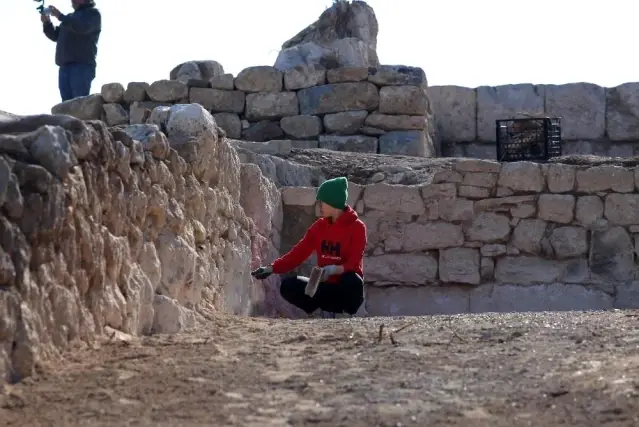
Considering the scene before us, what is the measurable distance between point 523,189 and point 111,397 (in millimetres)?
6453

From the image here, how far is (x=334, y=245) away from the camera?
7.86 m

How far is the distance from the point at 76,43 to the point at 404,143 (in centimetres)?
361

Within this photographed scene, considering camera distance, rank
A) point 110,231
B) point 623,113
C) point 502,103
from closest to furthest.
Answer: point 110,231 < point 623,113 < point 502,103

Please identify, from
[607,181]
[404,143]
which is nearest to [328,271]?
[607,181]

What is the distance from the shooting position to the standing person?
10.7 metres

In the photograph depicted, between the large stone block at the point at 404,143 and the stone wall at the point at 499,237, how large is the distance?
208cm

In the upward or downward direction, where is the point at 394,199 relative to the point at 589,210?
upward

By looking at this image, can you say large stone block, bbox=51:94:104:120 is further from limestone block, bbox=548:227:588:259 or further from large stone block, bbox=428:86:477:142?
limestone block, bbox=548:227:588:259

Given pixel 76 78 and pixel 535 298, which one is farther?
pixel 76 78

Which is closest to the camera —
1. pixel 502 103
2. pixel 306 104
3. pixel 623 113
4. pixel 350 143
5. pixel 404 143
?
pixel 404 143

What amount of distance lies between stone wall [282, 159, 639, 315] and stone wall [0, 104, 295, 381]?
2408 mm

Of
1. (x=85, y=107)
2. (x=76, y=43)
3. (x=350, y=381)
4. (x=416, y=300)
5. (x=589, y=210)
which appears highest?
(x=76, y=43)

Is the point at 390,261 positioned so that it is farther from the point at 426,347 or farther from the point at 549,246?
the point at 426,347

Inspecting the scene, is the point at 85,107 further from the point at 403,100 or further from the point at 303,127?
the point at 403,100
